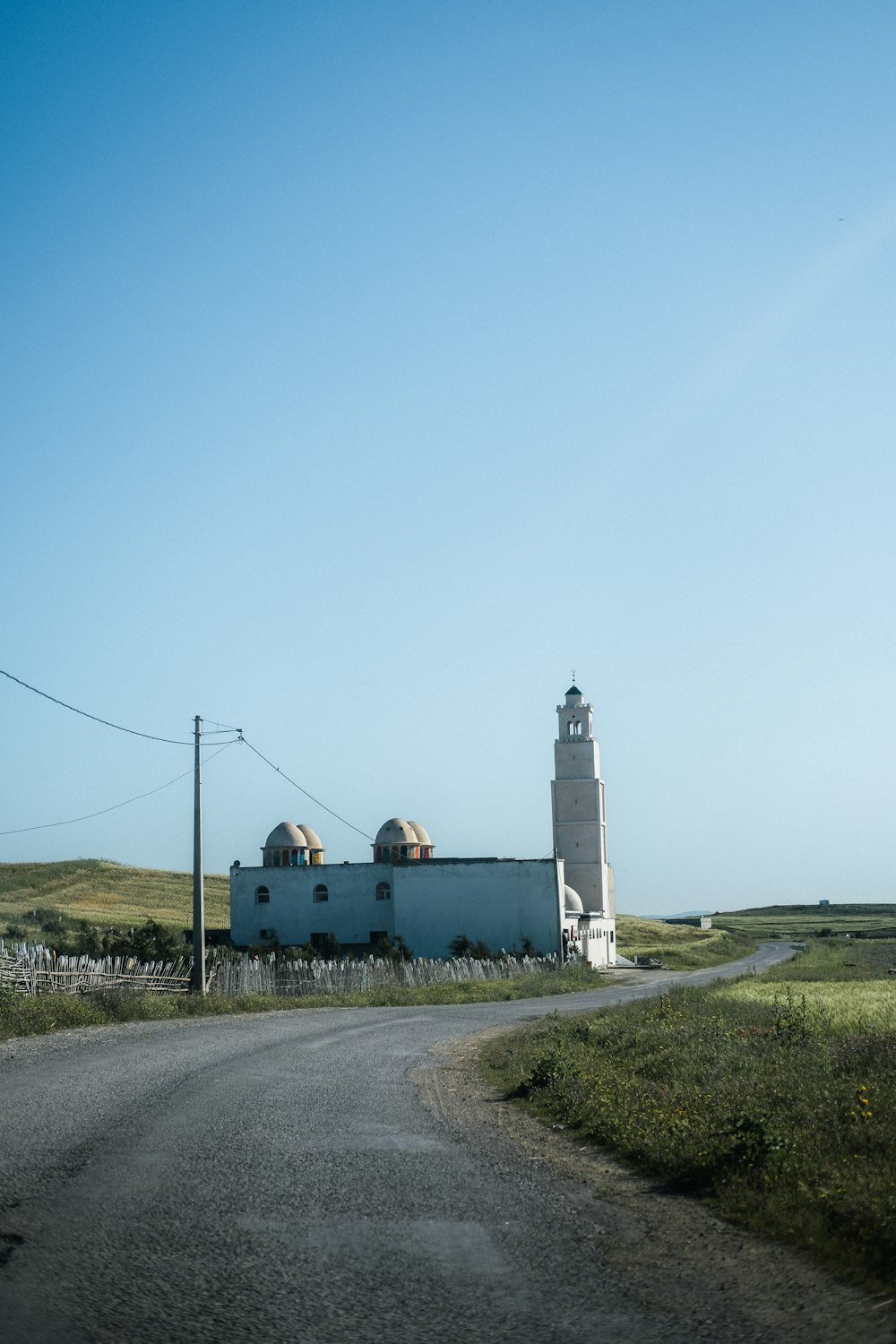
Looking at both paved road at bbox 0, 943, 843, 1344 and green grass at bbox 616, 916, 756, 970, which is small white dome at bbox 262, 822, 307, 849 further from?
paved road at bbox 0, 943, 843, 1344

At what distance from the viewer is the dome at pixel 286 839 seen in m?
70.3

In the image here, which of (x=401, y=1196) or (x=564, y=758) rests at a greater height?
(x=564, y=758)

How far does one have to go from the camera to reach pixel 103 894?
90.2 meters

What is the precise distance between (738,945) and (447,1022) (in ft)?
257

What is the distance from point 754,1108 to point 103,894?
282ft

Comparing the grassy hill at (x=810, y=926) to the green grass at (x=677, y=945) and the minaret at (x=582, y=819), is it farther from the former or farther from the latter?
the minaret at (x=582, y=819)

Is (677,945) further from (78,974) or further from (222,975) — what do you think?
(78,974)

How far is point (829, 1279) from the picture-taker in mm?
6156

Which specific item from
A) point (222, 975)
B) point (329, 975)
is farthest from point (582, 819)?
A: point (222, 975)

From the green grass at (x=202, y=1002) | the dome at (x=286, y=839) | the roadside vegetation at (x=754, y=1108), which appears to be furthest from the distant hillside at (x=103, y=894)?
the roadside vegetation at (x=754, y=1108)

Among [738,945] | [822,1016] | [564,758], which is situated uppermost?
[564,758]

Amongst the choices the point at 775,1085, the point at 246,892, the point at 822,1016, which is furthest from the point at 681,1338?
the point at 246,892

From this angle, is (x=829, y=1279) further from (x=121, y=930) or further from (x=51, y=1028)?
(x=121, y=930)

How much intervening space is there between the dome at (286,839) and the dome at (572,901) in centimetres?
1584
